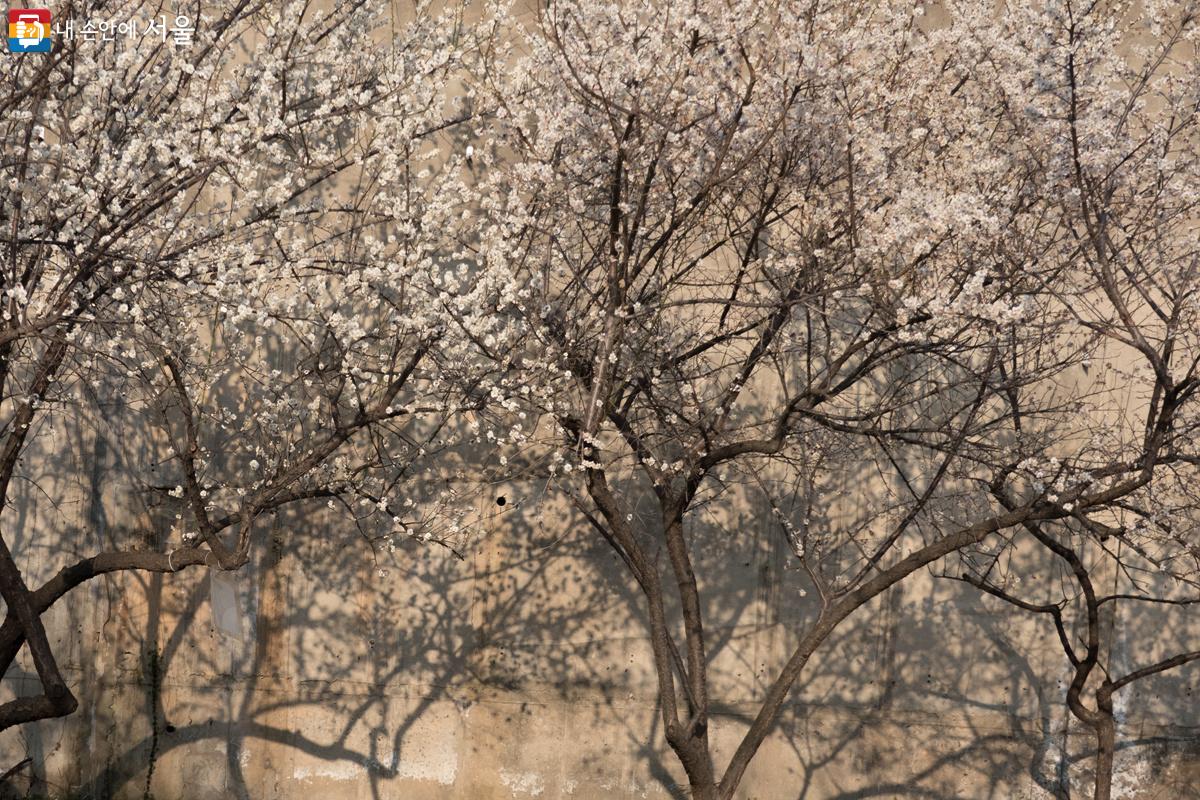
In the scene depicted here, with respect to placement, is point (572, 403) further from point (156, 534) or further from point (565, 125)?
point (156, 534)

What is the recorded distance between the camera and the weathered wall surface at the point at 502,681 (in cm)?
976

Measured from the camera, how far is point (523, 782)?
33.0 ft

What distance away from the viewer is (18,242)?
21.1 feet

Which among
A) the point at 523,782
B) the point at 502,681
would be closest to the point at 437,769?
the point at 523,782

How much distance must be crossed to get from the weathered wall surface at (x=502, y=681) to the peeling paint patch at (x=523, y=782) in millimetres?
12

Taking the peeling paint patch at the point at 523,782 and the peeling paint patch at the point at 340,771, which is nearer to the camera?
the peeling paint patch at the point at 523,782

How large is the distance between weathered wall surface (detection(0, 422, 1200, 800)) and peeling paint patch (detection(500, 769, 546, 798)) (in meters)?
0.01

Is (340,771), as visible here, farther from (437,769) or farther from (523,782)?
(523,782)

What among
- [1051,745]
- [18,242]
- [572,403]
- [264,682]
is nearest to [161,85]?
[18,242]

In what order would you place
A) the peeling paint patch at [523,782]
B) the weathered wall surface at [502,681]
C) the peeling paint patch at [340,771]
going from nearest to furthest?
the weathered wall surface at [502,681] < the peeling paint patch at [523,782] < the peeling paint patch at [340,771]

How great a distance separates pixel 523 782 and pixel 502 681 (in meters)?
0.76

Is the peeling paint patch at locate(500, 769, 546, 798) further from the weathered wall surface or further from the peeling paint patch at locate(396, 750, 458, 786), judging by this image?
the peeling paint patch at locate(396, 750, 458, 786)

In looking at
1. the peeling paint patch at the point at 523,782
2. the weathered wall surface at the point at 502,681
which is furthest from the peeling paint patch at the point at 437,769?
the peeling paint patch at the point at 523,782

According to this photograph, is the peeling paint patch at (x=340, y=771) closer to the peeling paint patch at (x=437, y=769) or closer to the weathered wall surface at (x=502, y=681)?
the weathered wall surface at (x=502, y=681)
